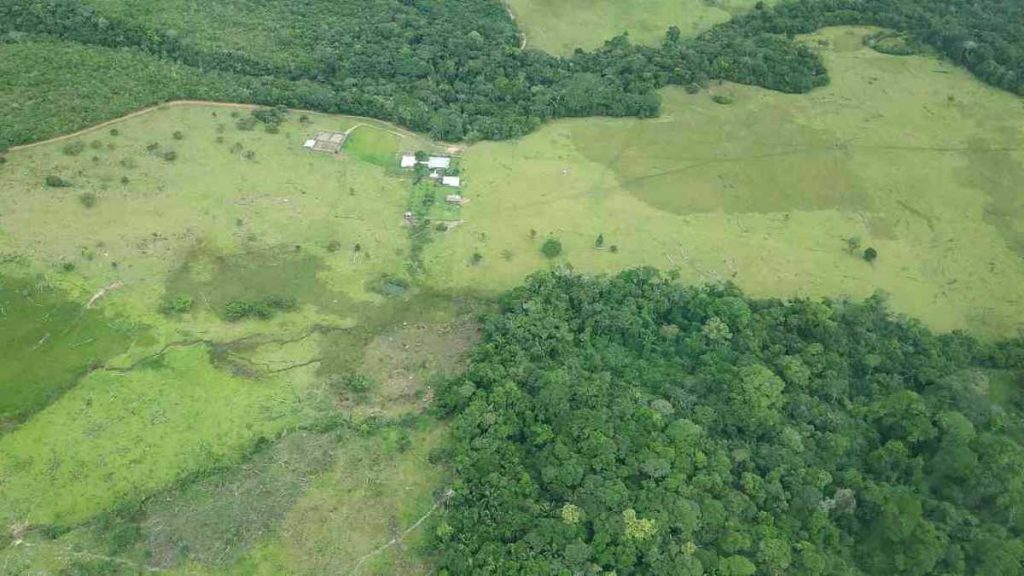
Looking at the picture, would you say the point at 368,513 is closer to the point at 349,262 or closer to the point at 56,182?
the point at 349,262

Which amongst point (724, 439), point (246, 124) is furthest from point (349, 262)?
point (724, 439)

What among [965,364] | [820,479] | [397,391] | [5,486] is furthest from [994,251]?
[5,486]

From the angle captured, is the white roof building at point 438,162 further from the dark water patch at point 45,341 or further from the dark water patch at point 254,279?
the dark water patch at point 45,341

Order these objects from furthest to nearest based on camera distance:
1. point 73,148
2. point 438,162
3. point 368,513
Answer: point 438,162 → point 73,148 → point 368,513

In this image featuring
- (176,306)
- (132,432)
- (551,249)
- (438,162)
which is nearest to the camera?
(132,432)

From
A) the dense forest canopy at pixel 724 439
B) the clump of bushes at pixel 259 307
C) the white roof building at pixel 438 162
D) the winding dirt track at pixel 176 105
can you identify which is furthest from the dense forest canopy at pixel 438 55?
the dense forest canopy at pixel 724 439

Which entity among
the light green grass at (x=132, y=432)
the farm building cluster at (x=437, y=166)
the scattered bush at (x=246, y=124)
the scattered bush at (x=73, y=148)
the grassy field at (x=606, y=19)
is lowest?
the light green grass at (x=132, y=432)

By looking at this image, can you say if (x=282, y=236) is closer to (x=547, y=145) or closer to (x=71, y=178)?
(x=71, y=178)
